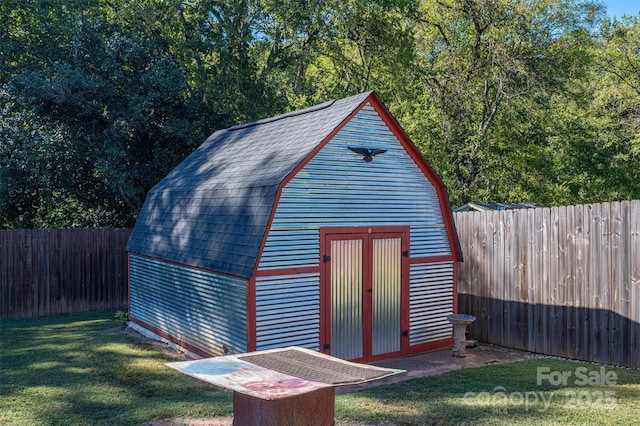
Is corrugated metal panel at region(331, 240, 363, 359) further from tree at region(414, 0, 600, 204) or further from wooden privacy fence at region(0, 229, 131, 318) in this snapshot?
tree at region(414, 0, 600, 204)

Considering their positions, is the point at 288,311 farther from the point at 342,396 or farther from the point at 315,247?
the point at 342,396

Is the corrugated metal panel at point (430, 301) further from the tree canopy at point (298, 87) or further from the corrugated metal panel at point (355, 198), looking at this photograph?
the tree canopy at point (298, 87)

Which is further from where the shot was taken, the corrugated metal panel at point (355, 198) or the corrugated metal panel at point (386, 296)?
the corrugated metal panel at point (386, 296)

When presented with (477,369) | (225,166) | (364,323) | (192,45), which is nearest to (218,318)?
(364,323)

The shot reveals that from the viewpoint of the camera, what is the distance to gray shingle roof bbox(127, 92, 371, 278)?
346 inches

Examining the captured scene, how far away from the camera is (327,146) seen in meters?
9.33

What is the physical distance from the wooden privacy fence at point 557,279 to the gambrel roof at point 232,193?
3.82 m

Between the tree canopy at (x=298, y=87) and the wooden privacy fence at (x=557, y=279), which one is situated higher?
the tree canopy at (x=298, y=87)

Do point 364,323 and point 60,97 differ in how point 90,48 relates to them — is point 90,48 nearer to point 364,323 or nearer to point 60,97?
point 60,97

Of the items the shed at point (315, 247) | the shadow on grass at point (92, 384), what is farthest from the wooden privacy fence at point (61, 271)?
the shed at point (315, 247)

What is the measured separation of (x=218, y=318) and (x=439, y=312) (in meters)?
4.29

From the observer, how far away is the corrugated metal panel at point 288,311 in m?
8.45

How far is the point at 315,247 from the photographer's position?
9.12m

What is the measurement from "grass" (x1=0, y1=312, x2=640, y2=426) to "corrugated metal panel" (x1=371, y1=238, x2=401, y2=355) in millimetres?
1602
